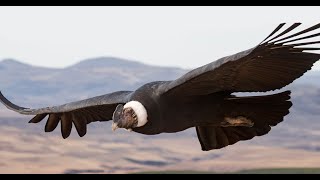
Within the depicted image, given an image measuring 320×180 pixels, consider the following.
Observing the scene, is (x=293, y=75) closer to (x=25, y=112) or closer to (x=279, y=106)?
(x=279, y=106)

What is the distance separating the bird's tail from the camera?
22.2ft

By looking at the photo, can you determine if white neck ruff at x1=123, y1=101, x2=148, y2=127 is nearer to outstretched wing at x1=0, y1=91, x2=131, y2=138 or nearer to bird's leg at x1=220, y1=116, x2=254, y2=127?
outstretched wing at x1=0, y1=91, x2=131, y2=138

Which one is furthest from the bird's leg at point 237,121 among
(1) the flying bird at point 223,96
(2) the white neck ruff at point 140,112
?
(2) the white neck ruff at point 140,112

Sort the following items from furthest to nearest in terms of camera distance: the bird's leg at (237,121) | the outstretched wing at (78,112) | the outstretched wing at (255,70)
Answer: the outstretched wing at (78,112) → the bird's leg at (237,121) → the outstretched wing at (255,70)

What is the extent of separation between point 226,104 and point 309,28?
3.75 feet

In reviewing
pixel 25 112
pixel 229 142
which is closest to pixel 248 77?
pixel 229 142

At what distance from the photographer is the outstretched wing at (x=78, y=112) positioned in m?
6.95

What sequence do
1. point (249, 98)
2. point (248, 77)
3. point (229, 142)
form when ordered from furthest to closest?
point (229, 142), point (249, 98), point (248, 77)

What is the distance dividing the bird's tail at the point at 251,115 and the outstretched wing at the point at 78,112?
818 mm

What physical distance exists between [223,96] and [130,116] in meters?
0.79

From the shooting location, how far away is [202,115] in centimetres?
661

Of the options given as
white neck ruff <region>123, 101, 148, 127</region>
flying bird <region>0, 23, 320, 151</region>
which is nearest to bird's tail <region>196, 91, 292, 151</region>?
flying bird <region>0, 23, 320, 151</region>

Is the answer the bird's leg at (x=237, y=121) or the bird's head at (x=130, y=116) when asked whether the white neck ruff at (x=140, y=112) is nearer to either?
the bird's head at (x=130, y=116)

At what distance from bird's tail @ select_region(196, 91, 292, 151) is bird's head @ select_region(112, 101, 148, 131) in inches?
28.0
